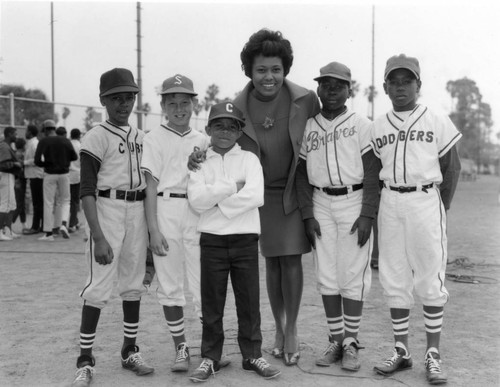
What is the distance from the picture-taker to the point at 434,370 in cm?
372

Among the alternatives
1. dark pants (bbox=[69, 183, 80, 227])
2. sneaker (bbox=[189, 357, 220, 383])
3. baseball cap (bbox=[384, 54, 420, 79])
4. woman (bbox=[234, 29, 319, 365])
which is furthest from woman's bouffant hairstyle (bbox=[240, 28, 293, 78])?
dark pants (bbox=[69, 183, 80, 227])

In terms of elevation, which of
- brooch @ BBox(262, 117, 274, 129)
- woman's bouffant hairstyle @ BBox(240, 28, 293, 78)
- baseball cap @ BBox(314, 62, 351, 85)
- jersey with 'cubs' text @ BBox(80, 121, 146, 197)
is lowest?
jersey with 'cubs' text @ BBox(80, 121, 146, 197)

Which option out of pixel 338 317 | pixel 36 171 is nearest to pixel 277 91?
pixel 338 317

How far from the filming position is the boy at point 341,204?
13.2ft

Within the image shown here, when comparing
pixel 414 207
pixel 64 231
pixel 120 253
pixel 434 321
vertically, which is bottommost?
pixel 64 231

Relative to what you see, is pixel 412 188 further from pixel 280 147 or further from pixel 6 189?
pixel 6 189

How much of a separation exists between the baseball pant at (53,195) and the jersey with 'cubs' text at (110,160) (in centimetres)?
707

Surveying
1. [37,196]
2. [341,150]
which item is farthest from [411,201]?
[37,196]

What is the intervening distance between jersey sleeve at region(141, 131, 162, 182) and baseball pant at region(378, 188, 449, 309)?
1637 mm

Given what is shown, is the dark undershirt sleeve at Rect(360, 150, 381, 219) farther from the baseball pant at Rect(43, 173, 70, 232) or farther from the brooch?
the baseball pant at Rect(43, 173, 70, 232)

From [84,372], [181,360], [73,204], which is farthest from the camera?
[73,204]

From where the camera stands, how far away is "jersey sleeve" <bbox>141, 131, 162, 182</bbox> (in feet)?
12.6

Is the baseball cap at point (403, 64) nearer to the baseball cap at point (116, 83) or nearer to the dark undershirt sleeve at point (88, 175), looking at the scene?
the baseball cap at point (116, 83)

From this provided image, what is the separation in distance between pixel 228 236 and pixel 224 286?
1.19 feet
